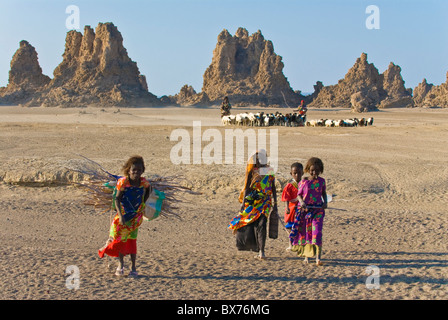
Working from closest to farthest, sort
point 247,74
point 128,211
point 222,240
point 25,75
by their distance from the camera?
point 128,211 < point 222,240 < point 25,75 < point 247,74

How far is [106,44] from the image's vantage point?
7219 cm

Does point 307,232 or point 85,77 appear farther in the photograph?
point 85,77

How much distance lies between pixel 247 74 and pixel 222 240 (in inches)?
3316

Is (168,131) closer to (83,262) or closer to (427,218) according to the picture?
(427,218)

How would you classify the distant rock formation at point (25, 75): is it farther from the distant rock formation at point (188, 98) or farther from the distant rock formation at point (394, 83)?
the distant rock formation at point (394, 83)

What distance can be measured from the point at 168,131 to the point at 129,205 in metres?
18.2

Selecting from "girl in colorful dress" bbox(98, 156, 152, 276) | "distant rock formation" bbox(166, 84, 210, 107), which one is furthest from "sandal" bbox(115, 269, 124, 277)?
"distant rock formation" bbox(166, 84, 210, 107)

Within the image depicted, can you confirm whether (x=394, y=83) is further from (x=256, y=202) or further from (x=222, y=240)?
(x=256, y=202)

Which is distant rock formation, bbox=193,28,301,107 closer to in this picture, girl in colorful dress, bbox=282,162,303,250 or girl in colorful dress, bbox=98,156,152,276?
girl in colorful dress, bbox=282,162,303,250

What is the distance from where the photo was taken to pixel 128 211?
17.7ft

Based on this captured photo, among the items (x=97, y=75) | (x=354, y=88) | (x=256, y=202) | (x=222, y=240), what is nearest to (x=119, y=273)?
(x=256, y=202)

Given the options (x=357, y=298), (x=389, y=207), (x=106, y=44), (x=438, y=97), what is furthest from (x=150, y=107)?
(x=357, y=298)

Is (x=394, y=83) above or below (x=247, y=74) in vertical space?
below

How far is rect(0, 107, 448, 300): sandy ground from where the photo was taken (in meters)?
5.11
